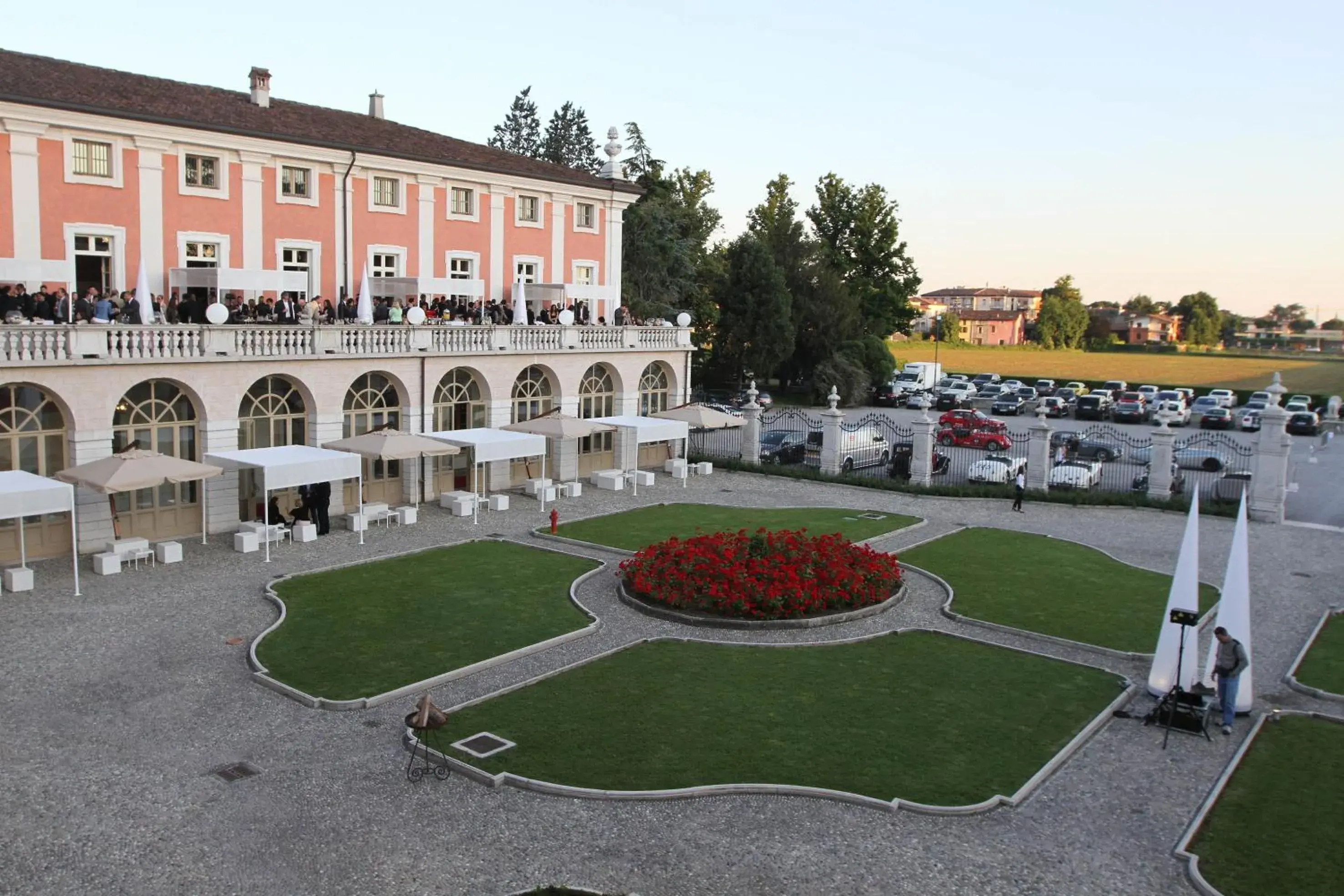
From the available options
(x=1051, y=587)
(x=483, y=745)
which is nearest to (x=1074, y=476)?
(x=1051, y=587)

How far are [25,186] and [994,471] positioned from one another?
3012cm

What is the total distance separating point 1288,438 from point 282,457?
2880 centimetres

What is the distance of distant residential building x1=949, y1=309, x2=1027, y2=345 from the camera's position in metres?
178

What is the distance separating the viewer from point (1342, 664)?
19641 millimetres

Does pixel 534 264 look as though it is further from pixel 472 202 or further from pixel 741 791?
pixel 741 791

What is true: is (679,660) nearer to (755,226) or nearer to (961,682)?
(961,682)

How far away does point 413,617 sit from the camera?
69.5 feet

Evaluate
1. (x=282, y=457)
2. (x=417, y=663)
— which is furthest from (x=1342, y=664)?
(x=282, y=457)

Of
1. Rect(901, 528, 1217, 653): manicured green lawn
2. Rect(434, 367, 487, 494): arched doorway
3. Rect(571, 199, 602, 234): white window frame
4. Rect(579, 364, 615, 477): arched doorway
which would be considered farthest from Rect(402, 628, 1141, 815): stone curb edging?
Rect(571, 199, 602, 234): white window frame

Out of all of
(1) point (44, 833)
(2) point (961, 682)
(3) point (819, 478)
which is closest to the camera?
(1) point (44, 833)

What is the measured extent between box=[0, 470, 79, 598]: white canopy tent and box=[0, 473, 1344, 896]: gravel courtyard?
2809 mm

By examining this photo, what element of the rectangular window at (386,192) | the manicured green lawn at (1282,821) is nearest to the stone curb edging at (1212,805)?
the manicured green lawn at (1282,821)

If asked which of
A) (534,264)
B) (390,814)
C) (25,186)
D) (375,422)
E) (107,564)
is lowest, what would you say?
(390,814)

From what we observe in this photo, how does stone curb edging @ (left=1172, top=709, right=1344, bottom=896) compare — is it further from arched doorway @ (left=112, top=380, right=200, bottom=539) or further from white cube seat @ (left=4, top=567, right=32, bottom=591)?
arched doorway @ (left=112, top=380, right=200, bottom=539)
